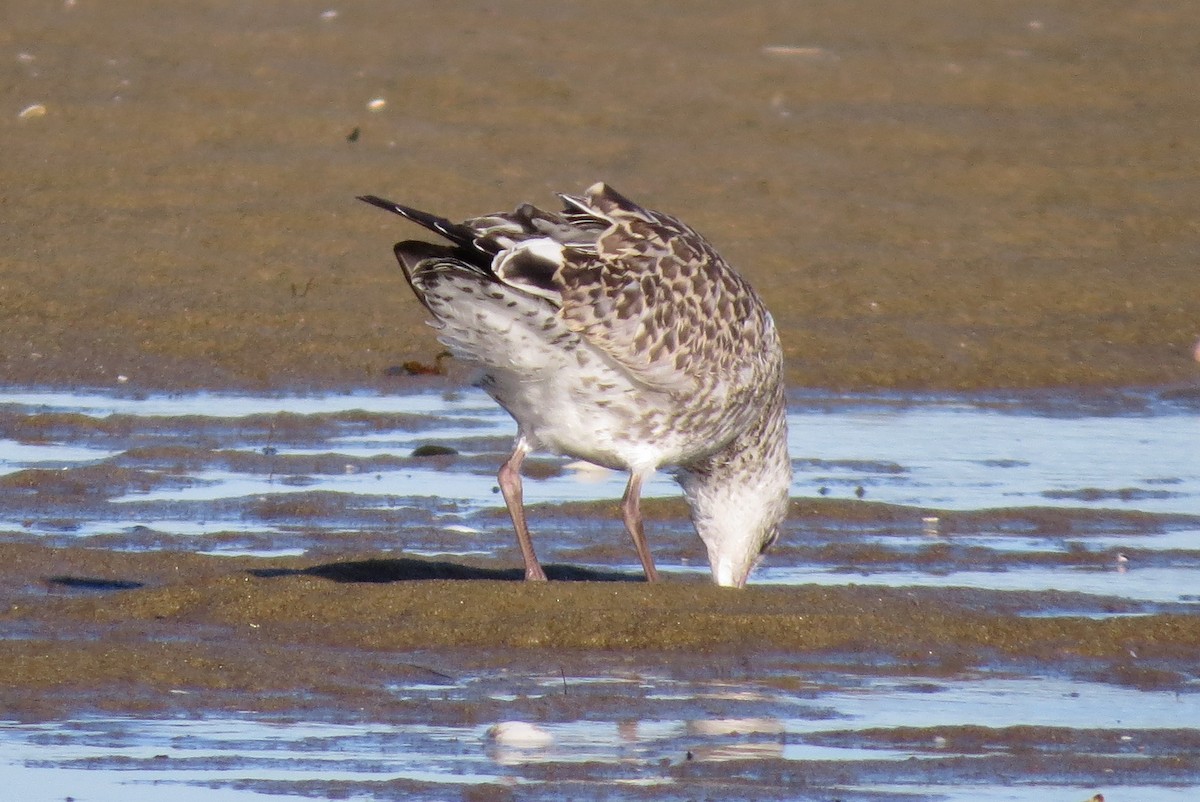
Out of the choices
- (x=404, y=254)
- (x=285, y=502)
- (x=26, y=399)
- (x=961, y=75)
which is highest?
(x=404, y=254)

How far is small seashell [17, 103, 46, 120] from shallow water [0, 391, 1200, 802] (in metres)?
6.31

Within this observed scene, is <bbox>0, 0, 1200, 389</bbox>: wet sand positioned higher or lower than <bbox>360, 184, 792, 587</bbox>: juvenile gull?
lower

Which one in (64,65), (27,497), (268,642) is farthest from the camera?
(64,65)

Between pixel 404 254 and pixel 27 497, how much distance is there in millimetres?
2655

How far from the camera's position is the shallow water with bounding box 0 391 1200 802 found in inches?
219

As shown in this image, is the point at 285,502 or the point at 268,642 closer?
the point at 268,642

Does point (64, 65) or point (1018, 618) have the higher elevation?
point (1018, 618)

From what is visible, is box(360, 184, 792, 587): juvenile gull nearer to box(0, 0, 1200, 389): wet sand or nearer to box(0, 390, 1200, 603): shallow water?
box(0, 390, 1200, 603): shallow water

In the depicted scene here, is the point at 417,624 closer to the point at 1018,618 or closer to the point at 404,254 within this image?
the point at 404,254

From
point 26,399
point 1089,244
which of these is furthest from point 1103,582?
point 1089,244

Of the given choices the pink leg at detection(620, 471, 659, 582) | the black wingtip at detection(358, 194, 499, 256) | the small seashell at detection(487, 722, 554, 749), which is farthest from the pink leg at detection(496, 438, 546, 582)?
the small seashell at detection(487, 722, 554, 749)

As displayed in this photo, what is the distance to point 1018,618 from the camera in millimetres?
7305

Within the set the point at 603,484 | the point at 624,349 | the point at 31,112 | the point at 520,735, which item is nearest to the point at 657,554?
the point at 603,484

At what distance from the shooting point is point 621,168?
1684 centimetres
